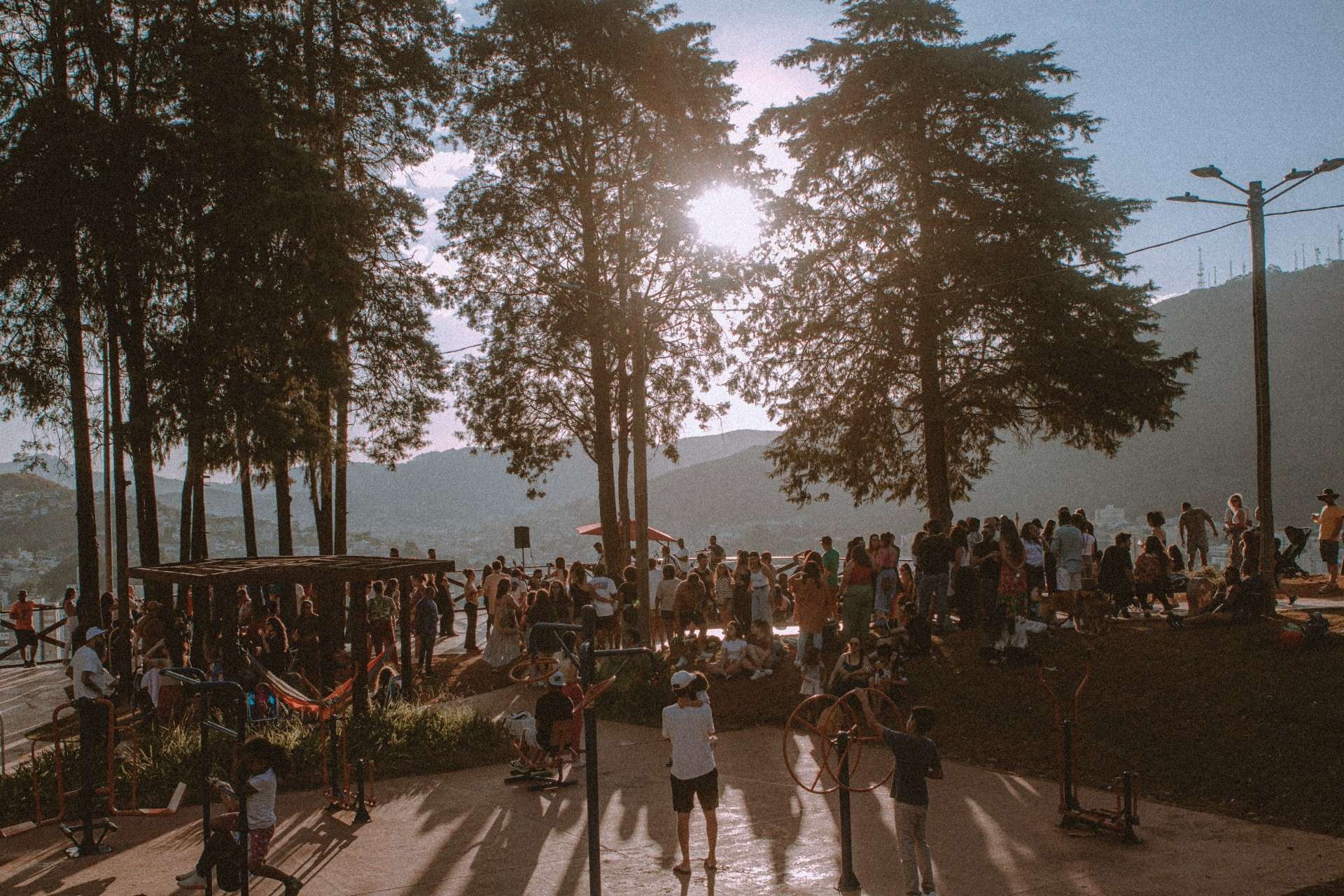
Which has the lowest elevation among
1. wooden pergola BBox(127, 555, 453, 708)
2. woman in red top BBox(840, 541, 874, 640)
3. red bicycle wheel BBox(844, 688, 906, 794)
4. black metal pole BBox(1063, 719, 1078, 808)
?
red bicycle wheel BBox(844, 688, 906, 794)

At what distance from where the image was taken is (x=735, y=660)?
18281 millimetres

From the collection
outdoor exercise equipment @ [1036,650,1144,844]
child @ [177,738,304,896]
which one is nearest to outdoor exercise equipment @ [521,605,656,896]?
child @ [177,738,304,896]

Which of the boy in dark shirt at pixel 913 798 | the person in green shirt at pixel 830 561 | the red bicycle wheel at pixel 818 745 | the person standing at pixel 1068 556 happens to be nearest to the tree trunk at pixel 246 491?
the person in green shirt at pixel 830 561

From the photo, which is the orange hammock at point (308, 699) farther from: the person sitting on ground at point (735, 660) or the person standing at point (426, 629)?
the person standing at point (426, 629)

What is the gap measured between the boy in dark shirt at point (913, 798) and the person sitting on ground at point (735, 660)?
33.2 ft

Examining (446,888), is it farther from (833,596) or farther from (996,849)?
(833,596)

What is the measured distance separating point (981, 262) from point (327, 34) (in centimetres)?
1631

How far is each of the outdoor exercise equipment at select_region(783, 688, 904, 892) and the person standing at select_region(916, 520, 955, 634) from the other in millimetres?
3522

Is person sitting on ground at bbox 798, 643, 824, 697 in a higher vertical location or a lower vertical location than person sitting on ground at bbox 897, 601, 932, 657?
lower

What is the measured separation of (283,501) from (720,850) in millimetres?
18112

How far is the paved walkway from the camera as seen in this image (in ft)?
27.9

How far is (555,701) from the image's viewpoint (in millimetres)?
12320

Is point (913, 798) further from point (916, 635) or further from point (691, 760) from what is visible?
point (916, 635)

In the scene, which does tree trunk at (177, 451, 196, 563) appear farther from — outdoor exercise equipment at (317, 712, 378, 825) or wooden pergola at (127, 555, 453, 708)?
outdoor exercise equipment at (317, 712, 378, 825)
